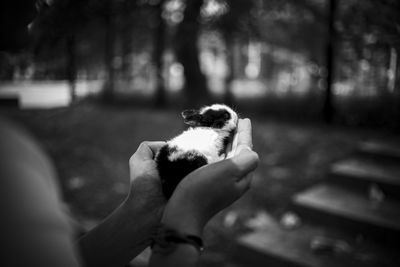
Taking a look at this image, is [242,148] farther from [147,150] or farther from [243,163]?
[147,150]

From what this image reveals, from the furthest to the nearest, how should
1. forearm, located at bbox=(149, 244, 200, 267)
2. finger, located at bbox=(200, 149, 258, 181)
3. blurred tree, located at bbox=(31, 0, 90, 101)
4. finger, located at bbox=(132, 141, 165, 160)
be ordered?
1. blurred tree, located at bbox=(31, 0, 90, 101)
2. finger, located at bbox=(132, 141, 165, 160)
3. finger, located at bbox=(200, 149, 258, 181)
4. forearm, located at bbox=(149, 244, 200, 267)

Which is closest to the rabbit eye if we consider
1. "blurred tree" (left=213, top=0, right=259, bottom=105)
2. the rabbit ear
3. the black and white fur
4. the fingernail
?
the black and white fur

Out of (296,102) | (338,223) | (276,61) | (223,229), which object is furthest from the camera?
(276,61)

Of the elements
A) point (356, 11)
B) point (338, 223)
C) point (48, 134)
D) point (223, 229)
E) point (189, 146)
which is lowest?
point (223, 229)

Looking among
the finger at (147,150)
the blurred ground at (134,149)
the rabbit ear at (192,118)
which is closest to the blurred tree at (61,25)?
the blurred ground at (134,149)

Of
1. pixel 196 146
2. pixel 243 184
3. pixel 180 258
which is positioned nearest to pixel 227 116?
pixel 196 146

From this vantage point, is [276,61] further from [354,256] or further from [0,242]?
[0,242]

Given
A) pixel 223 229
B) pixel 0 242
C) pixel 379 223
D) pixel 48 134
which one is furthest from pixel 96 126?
pixel 0 242

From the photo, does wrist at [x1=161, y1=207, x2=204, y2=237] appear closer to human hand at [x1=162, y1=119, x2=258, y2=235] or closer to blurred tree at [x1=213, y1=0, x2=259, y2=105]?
human hand at [x1=162, y1=119, x2=258, y2=235]
